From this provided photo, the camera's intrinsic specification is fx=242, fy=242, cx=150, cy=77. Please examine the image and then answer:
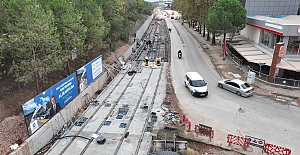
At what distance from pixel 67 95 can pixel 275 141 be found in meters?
14.8

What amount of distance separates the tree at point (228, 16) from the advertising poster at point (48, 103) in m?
22.3

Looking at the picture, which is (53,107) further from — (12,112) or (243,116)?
(243,116)

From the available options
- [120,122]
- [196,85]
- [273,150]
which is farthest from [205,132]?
[196,85]

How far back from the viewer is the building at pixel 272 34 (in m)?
25.5

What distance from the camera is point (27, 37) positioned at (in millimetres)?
16609

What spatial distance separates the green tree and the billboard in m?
2.84

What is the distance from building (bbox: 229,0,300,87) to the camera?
25.5m

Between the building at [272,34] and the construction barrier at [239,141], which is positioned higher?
the building at [272,34]

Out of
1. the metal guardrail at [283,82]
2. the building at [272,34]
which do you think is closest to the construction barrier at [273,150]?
the metal guardrail at [283,82]

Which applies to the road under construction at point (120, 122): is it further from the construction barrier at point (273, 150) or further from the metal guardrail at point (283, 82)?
the metal guardrail at point (283, 82)

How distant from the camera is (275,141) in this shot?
588 inches

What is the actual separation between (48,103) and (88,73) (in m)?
6.68

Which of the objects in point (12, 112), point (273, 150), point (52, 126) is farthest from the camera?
point (12, 112)

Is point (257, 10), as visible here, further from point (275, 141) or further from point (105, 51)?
point (275, 141)
